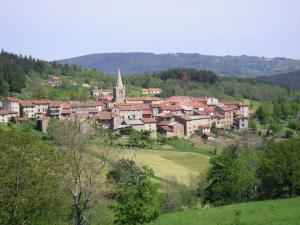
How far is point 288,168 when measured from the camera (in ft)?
107

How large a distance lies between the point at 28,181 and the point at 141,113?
239ft

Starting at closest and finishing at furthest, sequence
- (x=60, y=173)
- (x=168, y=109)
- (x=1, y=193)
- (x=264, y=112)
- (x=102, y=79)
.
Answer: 1. (x=1, y=193)
2. (x=60, y=173)
3. (x=168, y=109)
4. (x=264, y=112)
5. (x=102, y=79)

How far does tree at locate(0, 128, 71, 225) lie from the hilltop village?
53.1 metres

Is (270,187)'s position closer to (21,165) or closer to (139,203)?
(139,203)

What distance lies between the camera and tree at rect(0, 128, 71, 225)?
715 inches

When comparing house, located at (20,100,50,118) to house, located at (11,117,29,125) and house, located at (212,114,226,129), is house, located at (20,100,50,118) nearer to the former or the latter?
house, located at (11,117,29,125)

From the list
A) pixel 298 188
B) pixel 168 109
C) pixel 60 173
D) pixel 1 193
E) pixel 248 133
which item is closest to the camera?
pixel 1 193

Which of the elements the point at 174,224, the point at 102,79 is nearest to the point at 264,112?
the point at 102,79

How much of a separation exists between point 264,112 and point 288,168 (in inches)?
2858

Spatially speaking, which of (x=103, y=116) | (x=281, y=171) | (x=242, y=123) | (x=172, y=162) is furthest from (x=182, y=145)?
(x=281, y=171)

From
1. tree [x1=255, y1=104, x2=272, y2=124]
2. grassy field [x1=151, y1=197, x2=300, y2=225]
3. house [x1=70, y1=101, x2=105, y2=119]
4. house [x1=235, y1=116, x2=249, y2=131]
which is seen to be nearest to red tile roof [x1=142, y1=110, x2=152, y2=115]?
house [x1=70, y1=101, x2=105, y2=119]

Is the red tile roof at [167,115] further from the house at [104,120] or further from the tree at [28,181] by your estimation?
the tree at [28,181]

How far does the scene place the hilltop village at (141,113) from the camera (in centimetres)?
8238

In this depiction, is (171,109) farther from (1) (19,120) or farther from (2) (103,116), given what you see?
(1) (19,120)
